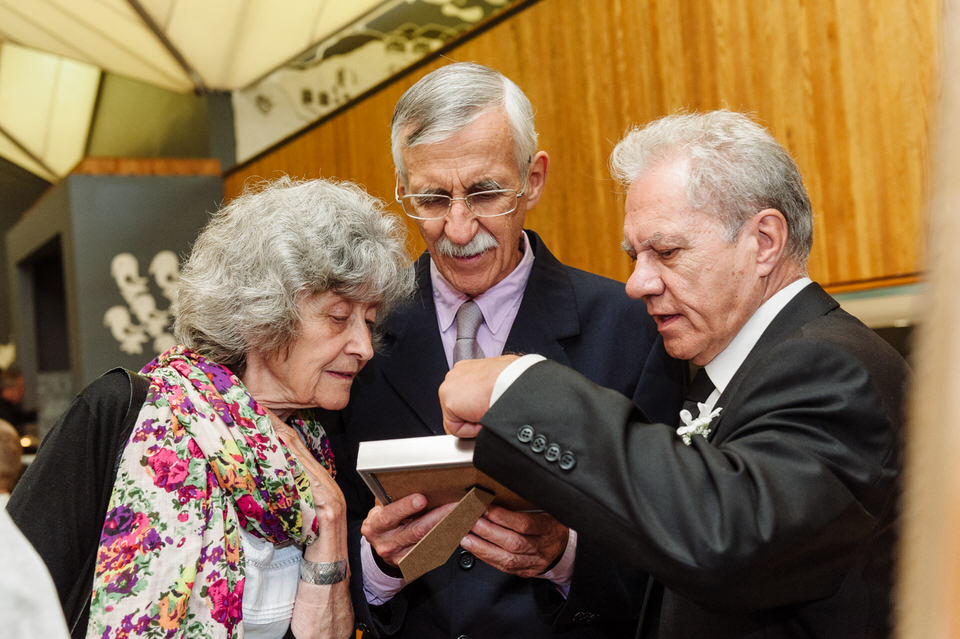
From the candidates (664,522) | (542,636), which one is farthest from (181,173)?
(664,522)

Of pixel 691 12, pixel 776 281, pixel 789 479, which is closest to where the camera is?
pixel 789 479

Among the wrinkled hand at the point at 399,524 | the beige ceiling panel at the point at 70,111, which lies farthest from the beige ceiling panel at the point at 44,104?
the wrinkled hand at the point at 399,524

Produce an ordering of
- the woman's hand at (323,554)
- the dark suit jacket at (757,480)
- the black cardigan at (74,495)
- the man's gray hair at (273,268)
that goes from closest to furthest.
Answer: the dark suit jacket at (757,480) < the black cardigan at (74,495) < the woman's hand at (323,554) < the man's gray hair at (273,268)

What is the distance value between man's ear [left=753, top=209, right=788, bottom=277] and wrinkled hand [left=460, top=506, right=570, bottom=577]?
60 centimetres

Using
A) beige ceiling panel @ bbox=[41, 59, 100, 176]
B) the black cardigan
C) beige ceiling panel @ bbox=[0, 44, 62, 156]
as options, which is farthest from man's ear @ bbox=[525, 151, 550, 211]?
beige ceiling panel @ bbox=[0, 44, 62, 156]

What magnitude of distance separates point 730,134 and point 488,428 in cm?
74

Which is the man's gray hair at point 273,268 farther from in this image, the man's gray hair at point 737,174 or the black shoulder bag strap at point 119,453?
the man's gray hair at point 737,174

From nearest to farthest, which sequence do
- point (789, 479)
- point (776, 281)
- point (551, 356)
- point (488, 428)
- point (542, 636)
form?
point (789, 479)
point (488, 428)
point (776, 281)
point (542, 636)
point (551, 356)

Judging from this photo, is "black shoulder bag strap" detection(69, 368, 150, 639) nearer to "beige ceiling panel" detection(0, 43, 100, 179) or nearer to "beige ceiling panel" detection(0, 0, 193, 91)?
"beige ceiling panel" detection(0, 0, 193, 91)

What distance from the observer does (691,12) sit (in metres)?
3.68

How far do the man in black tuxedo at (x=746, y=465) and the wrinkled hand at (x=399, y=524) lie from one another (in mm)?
293

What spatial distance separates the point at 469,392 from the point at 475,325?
0.89 metres

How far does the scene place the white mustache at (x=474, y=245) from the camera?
7.21 ft

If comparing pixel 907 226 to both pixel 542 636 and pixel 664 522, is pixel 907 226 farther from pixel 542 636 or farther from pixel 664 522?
pixel 664 522
